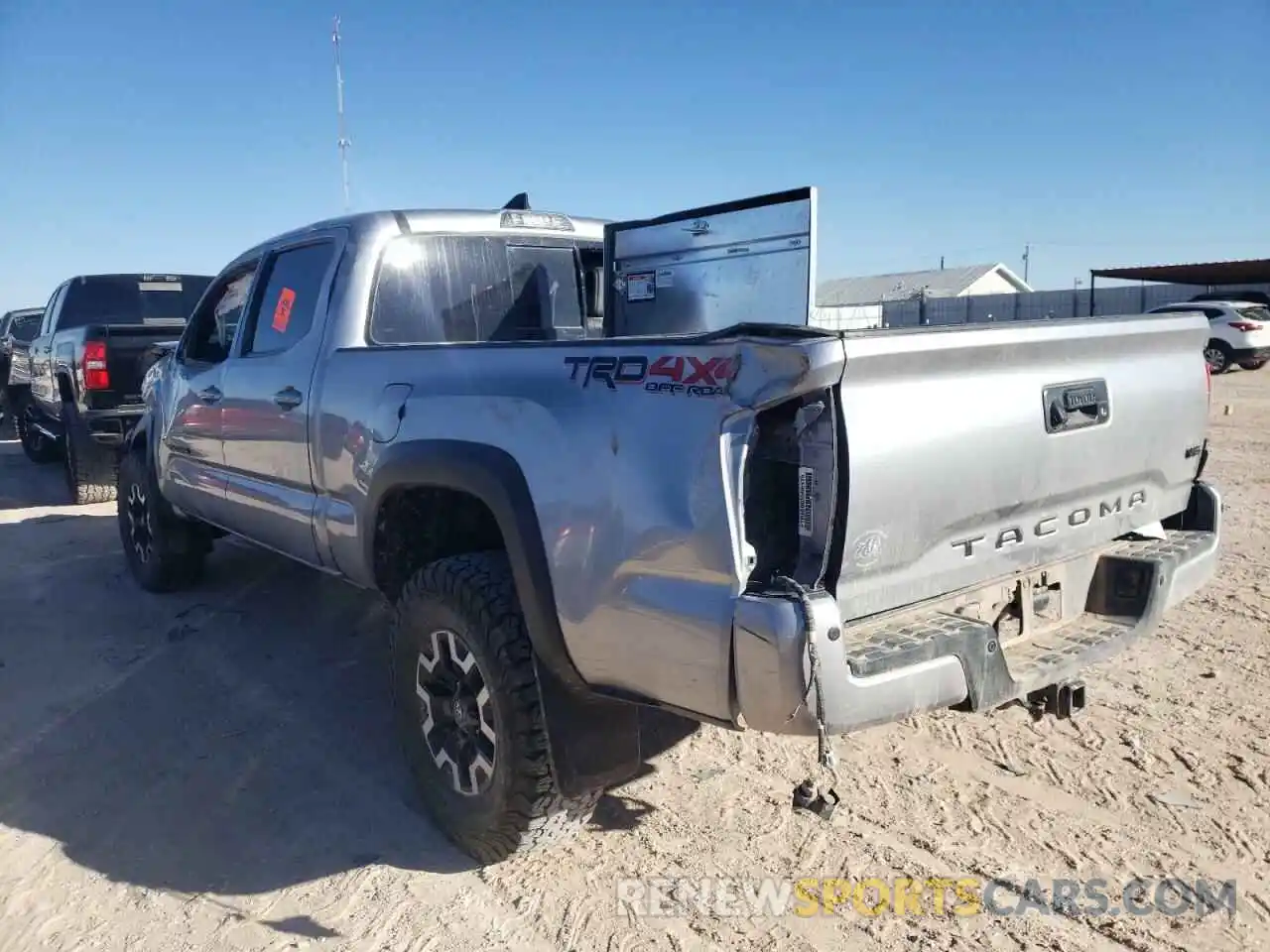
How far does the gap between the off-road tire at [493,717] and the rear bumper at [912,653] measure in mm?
770

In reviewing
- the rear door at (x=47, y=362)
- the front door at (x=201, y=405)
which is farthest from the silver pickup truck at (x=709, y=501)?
the rear door at (x=47, y=362)

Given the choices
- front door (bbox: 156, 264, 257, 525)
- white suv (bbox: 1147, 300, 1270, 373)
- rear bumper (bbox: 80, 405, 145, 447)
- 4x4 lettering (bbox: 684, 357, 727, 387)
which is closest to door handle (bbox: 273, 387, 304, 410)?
front door (bbox: 156, 264, 257, 525)

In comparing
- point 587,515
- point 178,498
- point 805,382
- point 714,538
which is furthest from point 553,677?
point 178,498

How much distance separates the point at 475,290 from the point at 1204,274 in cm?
3685

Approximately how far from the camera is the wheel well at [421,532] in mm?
3443

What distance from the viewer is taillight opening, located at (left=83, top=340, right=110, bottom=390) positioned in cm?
855

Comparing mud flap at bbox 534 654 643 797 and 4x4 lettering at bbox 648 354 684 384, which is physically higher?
4x4 lettering at bbox 648 354 684 384

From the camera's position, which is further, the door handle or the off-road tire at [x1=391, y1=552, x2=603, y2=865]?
the door handle

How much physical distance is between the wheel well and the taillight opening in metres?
6.36

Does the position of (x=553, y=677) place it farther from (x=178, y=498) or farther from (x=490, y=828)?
(x=178, y=498)

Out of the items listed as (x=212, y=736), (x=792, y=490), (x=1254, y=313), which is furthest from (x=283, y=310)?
(x=1254, y=313)

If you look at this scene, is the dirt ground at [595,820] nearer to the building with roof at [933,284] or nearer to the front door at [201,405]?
the front door at [201,405]

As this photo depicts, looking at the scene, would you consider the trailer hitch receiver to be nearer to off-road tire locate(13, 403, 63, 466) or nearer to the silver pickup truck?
the silver pickup truck

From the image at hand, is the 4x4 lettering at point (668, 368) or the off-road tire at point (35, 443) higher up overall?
the 4x4 lettering at point (668, 368)
